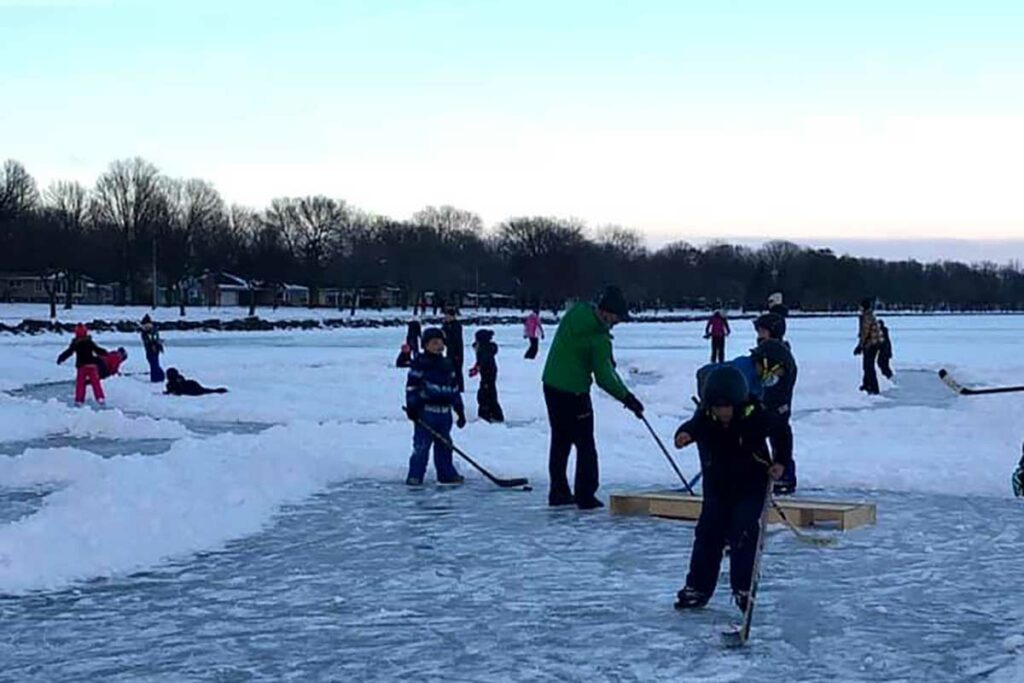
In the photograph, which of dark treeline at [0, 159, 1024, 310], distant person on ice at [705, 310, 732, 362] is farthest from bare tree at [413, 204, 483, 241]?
distant person on ice at [705, 310, 732, 362]

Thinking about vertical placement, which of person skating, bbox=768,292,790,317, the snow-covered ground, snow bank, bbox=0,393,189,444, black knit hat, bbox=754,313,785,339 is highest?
person skating, bbox=768,292,790,317

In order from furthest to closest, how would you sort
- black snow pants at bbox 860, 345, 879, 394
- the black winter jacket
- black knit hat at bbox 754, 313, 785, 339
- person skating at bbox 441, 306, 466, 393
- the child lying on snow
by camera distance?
black snow pants at bbox 860, 345, 879, 394 → the child lying on snow → person skating at bbox 441, 306, 466, 393 → black knit hat at bbox 754, 313, 785, 339 → the black winter jacket

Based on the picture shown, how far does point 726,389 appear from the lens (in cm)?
619

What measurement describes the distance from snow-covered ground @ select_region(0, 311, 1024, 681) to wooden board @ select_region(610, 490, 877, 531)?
5.9 inches

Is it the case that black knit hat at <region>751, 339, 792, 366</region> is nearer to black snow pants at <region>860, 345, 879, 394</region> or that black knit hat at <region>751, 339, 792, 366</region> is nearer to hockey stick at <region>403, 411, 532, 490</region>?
hockey stick at <region>403, 411, 532, 490</region>

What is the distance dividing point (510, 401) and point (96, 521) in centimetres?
1281

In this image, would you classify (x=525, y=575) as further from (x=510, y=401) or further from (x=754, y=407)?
(x=510, y=401)

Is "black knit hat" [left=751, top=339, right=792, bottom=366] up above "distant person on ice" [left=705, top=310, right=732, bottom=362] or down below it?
above

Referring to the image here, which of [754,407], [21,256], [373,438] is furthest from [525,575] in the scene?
[21,256]

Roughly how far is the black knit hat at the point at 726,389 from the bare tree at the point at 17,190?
9095 centimetres

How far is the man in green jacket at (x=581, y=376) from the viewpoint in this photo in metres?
9.43

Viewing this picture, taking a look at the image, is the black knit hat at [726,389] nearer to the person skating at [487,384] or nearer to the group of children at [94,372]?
the person skating at [487,384]

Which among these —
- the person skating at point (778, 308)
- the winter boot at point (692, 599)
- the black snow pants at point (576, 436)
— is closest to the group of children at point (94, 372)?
the person skating at point (778, 308)

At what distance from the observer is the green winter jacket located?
9484mm
